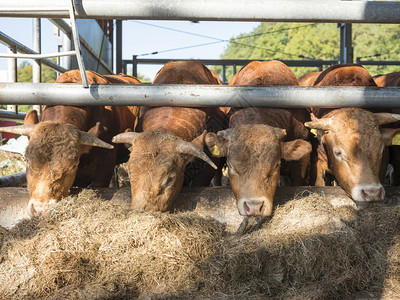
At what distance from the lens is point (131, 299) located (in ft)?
9.18

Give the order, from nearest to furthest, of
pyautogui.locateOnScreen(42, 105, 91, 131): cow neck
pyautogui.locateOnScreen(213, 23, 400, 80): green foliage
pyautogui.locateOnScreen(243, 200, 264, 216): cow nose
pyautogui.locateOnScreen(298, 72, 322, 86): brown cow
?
pyautogui.locateOnScreen(243, 200, 264, 216): cow nose → pyautogui.locateOnScreen(42, 105, 91, 131): cow neck → pyautogui.locateOnScreen(298, 72, 322, 86): brown cow → pyautogui.locateOnScreen(213, 23, 400, 80): green foliage

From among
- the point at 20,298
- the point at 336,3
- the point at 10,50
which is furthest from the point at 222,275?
the point at 10,50

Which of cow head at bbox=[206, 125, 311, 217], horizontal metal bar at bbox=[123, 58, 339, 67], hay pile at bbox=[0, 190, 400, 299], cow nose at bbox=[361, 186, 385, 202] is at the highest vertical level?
horizontal metal bar at bbox=[123, 58, 339, 67]

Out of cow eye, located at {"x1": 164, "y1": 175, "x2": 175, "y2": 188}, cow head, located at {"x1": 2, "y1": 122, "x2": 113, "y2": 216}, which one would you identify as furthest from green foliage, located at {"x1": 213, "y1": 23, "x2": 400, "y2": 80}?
cow eye, located at {"x1": 164, "y1": 175, "x2": 175, "y2": 188}

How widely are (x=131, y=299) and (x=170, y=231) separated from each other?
1.93 feet

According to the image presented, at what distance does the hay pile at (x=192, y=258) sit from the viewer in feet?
9.27

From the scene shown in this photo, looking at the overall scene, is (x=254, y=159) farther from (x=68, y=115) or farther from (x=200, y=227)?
(x=68, y=115)

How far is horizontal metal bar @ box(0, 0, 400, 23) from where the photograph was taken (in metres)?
3.61

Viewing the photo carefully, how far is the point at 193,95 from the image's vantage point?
3.99m

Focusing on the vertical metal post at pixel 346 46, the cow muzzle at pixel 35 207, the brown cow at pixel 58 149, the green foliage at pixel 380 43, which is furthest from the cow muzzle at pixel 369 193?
the green foliage at pixel 380 43

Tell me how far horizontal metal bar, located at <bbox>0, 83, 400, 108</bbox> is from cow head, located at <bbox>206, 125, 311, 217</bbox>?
0.30 metres

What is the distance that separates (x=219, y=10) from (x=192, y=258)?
1.95m

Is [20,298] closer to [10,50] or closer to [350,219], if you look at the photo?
[350,219]

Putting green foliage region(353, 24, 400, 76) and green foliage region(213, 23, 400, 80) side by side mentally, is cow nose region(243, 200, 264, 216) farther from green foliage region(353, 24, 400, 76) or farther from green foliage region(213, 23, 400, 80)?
green foliage region(353, 24, 400, 76)
